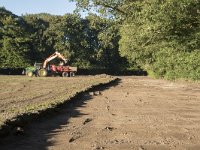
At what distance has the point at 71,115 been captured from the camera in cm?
1553

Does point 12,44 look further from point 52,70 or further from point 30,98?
point 30,98

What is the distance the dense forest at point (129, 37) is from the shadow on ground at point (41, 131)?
17081 mm

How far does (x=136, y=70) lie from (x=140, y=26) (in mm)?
60648

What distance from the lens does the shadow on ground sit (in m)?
10.0

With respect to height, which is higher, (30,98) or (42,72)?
(42,72)

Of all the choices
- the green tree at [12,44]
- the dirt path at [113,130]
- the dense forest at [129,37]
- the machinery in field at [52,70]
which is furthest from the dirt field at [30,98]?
the green tree at [12,44]

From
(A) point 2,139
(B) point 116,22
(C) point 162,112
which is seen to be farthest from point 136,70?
(A) point 2,139

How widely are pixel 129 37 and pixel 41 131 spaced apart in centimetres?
3243

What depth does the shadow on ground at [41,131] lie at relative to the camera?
10.0 metres

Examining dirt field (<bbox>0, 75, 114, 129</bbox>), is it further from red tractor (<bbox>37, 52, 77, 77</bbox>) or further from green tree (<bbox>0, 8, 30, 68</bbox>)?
green tree (<bbox>0, 8, 30, 68</bbox>)

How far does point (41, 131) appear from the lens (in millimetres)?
11977

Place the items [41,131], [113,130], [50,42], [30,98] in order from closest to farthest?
[41,131] < [113,130] < [30,98] < [50,42]

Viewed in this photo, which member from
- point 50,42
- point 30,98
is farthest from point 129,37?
point 50,42

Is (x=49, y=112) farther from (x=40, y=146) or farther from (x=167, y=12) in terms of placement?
(x=167, y=12)
